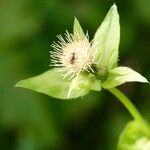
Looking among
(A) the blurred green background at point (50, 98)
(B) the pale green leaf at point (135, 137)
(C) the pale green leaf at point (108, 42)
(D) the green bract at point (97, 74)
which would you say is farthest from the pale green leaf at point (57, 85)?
(A) the blurred green background at point (50, 98)

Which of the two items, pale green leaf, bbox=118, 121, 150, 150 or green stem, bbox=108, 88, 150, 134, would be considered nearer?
green stem, bbox=108, 88, 150, 134

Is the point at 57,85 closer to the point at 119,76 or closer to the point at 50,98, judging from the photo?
the point at 119,76

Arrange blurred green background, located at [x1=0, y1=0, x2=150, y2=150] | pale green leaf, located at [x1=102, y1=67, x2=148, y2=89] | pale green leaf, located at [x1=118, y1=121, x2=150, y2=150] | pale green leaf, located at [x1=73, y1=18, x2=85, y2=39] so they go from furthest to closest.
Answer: blurred green background, located at [x1=0, y1=0, x2=150, y2=150] < pale green leaf, located at [x1=118, y1=121, x2=150, y2=150] < pale green leaf, located at [x1=73, y1=18, x2=85, y2=39] < pale green leaf, located at [x1=102, y1=67, x2=148, y2=89]

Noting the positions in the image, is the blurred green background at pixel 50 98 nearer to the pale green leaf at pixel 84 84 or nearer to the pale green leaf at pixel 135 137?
the pale green leaf at pixel 135 137

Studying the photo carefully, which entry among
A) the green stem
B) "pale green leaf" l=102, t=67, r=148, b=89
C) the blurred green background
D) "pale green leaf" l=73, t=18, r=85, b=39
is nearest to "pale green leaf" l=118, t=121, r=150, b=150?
the green stem

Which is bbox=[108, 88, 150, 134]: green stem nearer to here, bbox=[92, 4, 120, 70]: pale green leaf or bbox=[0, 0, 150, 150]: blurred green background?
bbox=[92, 4, 120, 70]: pale green leaf

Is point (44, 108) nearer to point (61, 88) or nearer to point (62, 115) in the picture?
point (62, 115)

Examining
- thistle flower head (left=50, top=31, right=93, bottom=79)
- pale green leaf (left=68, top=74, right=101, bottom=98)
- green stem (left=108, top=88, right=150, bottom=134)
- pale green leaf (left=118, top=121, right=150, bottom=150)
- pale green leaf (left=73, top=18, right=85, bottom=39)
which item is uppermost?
pale green leaf (left=73, top=18, right=85, bottom=39)

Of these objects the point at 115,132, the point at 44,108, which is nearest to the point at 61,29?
the point at 44,108
